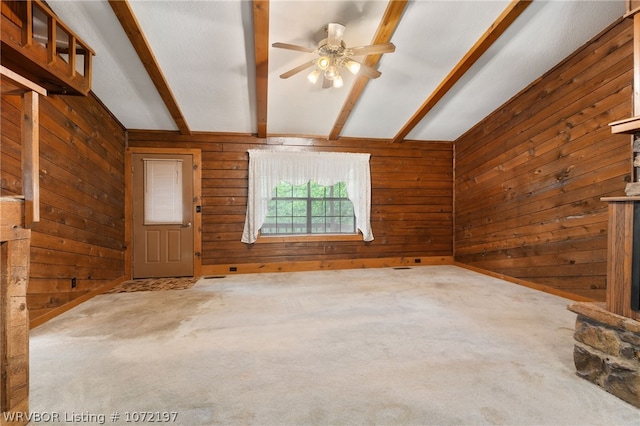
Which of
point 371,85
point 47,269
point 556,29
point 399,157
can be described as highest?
point 556,29

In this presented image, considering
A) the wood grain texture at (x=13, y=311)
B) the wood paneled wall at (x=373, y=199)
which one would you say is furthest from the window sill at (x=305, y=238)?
the wood grain texture at (x=13, y=311)

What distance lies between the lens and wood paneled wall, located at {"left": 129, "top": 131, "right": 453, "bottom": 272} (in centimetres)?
446

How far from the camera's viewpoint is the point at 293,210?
4988mm

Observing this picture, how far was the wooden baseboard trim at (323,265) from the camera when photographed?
4.50 m

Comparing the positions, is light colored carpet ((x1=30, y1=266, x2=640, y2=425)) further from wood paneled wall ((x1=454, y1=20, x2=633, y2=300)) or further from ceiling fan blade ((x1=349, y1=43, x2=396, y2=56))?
ceiling fan blade ((x1=349, y1=43, x2=396, y2=56))

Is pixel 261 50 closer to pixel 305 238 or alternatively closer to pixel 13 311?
pixel 13 311

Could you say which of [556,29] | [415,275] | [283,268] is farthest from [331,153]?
[556,29]

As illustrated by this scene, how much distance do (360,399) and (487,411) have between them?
61 cm

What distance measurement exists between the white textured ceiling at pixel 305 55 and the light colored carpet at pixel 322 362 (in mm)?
2505

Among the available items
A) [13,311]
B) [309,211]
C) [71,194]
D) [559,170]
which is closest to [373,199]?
[309,211]

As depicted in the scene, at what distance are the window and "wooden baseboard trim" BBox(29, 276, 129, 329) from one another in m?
2.24

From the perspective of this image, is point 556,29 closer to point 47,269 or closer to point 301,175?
point 301,175

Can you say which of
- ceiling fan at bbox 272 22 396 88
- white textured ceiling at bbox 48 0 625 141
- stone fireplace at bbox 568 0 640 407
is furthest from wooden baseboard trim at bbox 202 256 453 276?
stone fireplace at bbox 568 0 640 407

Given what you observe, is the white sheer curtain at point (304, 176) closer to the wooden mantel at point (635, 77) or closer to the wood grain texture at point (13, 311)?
the wood grain texture at point (13, 311)
